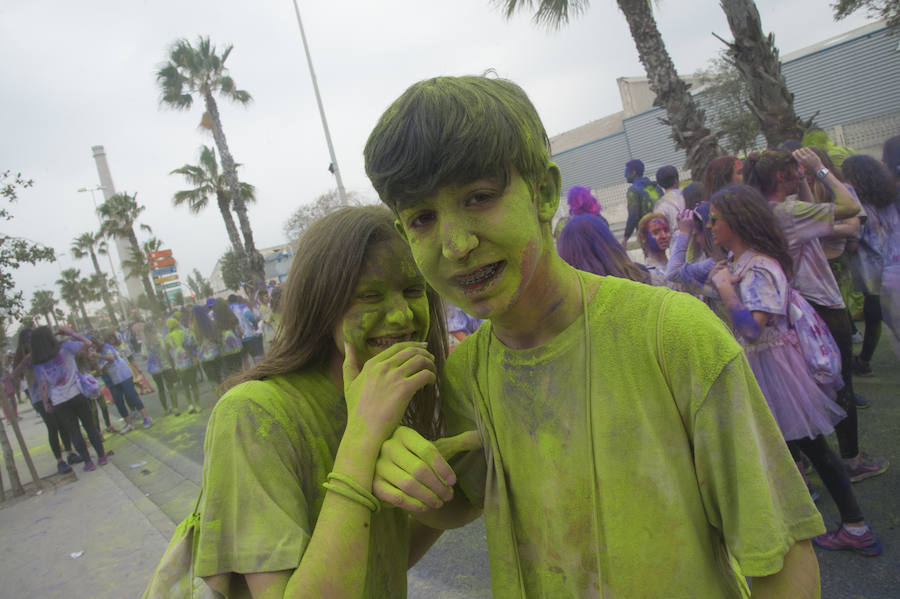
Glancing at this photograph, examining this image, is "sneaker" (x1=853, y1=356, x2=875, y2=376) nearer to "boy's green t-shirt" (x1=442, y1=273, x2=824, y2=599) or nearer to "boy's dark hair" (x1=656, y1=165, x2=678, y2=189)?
"boy's dark hair" (x1=656, y1=165, x2=678, y2=189)

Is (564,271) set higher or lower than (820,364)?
higher

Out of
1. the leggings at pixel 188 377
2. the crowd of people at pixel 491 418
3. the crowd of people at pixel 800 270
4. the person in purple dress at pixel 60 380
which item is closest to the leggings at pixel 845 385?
the crowd of people at pixel 800 270

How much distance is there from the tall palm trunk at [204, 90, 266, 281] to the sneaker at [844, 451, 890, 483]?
17691 mm

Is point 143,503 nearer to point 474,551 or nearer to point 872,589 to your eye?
point 474,551

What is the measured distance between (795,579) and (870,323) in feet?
14.9

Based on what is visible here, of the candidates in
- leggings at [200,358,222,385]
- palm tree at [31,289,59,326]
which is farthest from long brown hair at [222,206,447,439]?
palm tree at [31,289,59,326]

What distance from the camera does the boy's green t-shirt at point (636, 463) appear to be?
0.93 metres

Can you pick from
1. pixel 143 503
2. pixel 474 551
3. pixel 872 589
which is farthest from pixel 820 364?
pixel 143 503

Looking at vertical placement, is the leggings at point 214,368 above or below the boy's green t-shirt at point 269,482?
below

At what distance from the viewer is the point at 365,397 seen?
124 centimetres

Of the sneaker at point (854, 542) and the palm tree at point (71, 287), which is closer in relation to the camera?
the sneaker at point (854, 542)

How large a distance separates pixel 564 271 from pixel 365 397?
0.53 metres

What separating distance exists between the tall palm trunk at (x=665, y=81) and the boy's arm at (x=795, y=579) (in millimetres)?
8270

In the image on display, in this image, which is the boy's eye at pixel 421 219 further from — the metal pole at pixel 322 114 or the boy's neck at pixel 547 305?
the metal pole at pixel 322 114
